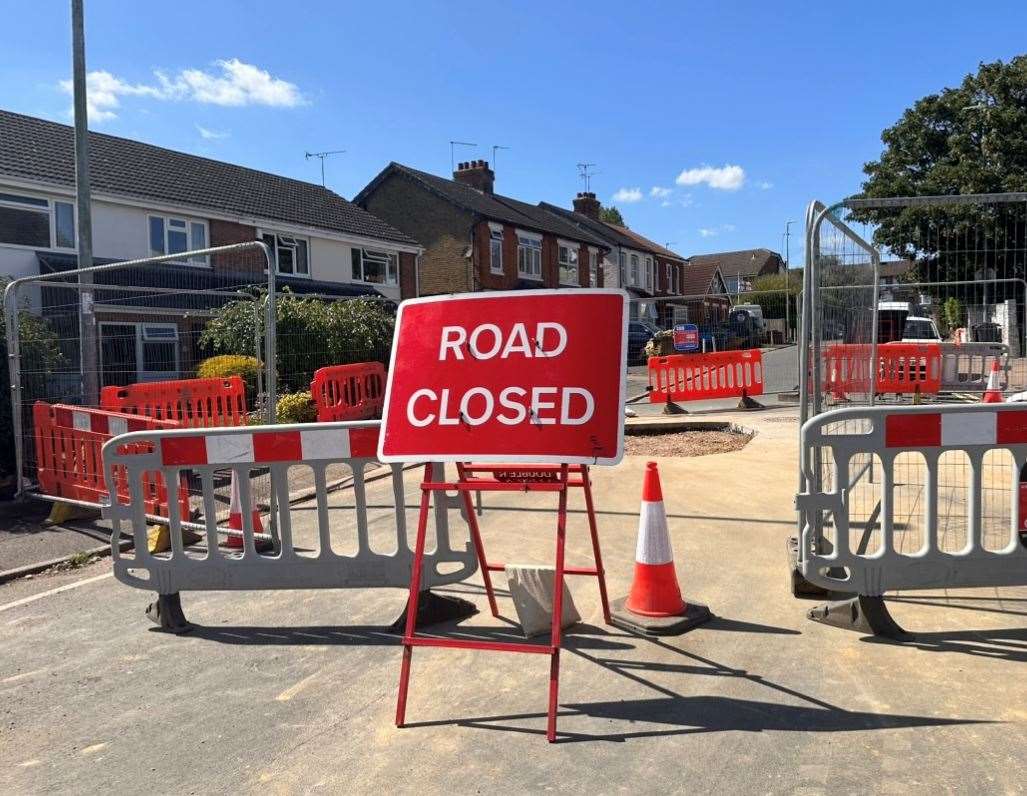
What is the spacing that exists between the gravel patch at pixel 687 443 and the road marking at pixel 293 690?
6.22 meters

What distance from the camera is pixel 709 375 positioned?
1617 cm

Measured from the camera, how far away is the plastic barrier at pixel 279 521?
4.55m

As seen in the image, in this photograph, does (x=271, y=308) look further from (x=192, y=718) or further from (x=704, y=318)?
(x=704, y=318)

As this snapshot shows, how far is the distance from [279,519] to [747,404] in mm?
12359

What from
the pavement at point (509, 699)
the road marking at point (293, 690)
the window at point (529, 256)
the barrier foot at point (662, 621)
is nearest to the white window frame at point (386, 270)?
the window at point (529, 256)

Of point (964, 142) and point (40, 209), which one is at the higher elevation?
point (964, 142)

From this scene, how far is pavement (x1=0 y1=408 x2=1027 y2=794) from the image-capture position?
2939 millimetres

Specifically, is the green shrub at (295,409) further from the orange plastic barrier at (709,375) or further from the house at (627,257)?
the house at (627,257)

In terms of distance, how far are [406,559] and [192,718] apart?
4.60ft

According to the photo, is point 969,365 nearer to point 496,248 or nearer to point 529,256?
point 496,248

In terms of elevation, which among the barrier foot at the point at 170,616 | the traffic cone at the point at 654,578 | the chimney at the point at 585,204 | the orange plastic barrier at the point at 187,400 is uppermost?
the chimney at the point at 585,204

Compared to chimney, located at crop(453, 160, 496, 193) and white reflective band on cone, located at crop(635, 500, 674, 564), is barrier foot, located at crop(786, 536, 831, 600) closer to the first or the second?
white reflective band on cone, located at crop(635, 500, 674, 564)

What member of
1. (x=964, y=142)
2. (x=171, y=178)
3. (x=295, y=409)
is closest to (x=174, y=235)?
(x=171, y=178)

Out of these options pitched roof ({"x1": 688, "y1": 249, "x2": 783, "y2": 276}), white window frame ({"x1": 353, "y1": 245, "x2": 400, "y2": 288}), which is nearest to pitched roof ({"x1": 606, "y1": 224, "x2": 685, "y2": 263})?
white window frame ({"x1": 353, "y1": 245, "x2": 400, "y2": 288})
